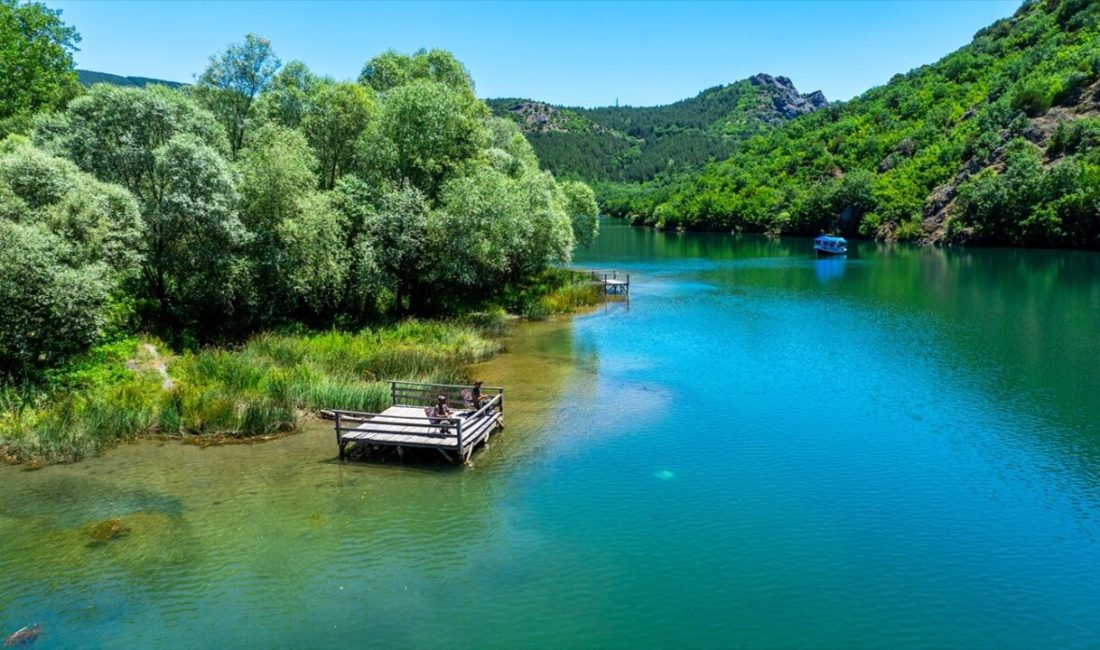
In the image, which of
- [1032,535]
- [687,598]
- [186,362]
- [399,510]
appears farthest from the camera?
[186,362]

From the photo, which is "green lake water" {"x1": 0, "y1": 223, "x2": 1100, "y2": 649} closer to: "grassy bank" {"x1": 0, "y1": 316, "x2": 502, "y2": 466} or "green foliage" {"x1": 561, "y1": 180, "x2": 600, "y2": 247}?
"grassy bank" {"x1": 0, "y1": 316, "x2": 502, "y2": 466}

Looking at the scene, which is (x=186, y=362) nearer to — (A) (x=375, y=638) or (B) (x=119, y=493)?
(B) (x=119, y=493)

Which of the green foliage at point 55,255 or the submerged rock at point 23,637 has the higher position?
the green foliage at point 55,255

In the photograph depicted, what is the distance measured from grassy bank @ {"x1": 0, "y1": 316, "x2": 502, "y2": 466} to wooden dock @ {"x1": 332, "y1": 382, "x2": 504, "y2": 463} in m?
2.99

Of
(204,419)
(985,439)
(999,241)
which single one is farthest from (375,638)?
(999,241)

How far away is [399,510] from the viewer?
20.4 meters

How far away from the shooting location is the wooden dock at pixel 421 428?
77.5 feet

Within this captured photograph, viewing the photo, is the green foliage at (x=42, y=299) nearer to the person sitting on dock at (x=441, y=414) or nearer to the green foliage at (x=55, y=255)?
the green foliage at (x=55, y=255)

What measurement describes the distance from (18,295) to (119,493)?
9.47 m

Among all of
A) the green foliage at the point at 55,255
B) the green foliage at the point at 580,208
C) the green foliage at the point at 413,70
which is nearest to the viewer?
the green foliage at the point at 55,255

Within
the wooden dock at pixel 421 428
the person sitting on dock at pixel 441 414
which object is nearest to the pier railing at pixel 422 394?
the wooden dock at pixel 421 428

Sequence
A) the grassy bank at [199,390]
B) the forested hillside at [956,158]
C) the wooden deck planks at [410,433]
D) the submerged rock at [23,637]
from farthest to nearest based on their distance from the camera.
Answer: the forested hillside at [956,158], the grassy bank at [199,390], the wooden deck planks at [410,433], the submerged rock at [23,637]

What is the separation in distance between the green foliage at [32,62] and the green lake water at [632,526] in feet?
133

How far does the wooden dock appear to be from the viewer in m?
23.6
